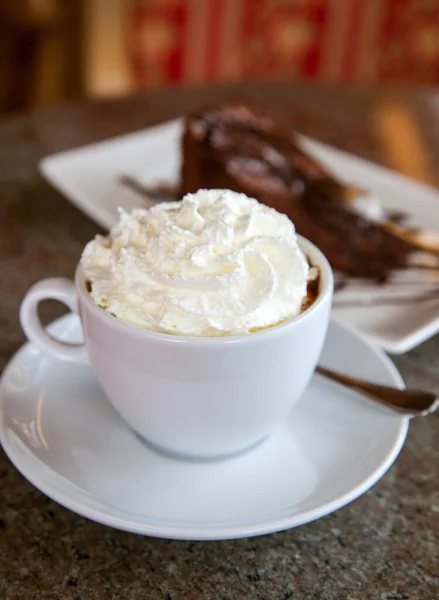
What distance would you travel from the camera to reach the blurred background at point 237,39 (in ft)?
8.30

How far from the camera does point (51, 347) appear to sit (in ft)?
2.36

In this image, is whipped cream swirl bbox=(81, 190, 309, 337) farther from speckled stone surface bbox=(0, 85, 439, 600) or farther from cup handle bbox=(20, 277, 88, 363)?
speckled stone surface bbox=(0, 85, 439, 600)

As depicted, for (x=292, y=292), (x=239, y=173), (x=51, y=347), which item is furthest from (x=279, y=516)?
(x=239, y=173)

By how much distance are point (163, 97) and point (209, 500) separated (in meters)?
1.31

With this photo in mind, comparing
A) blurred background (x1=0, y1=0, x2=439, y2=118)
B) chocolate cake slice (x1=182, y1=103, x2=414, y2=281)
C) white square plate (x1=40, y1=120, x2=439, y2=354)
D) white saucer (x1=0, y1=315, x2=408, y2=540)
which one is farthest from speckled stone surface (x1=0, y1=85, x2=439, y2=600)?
blurred background (x1=0, y1=0, x2=439, y2=118)

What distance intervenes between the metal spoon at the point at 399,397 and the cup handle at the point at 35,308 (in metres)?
0.28

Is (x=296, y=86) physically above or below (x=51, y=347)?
below

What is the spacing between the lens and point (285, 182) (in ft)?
3.96

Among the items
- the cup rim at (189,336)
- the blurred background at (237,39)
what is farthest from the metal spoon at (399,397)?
the blurred background at (237,39)

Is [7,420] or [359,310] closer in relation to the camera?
[7,420]

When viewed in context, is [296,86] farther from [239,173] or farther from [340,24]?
[340,24]

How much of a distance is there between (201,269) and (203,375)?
0.30ft

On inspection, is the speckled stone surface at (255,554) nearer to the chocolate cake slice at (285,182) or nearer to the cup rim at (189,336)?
the cup rim at (189,336)

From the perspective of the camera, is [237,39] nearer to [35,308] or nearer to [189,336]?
[35,308]
